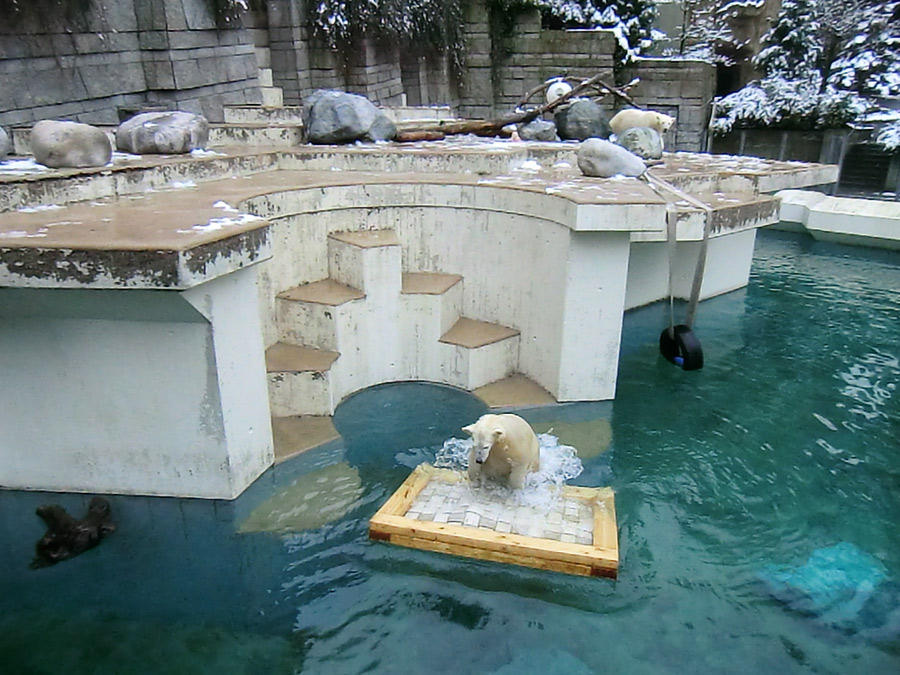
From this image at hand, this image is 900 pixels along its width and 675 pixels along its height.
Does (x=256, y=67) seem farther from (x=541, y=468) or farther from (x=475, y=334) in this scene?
(x=541, y=468)

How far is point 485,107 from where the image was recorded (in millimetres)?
15680

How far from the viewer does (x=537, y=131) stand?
31.0ft

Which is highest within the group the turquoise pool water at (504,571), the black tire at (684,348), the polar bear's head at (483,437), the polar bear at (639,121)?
the polar bear at (639,121)

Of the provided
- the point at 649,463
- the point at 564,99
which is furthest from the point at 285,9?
the point at 649,463

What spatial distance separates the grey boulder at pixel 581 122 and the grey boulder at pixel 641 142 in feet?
4.39

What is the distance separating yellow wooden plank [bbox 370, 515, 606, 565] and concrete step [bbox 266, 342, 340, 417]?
158 cm

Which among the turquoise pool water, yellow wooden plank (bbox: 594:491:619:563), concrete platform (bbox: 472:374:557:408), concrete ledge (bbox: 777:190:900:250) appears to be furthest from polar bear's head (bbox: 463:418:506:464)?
concrete ledge (bbox: 777:190:900:250)

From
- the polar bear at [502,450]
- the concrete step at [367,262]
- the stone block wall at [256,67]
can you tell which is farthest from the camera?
the stone block wall at [256,67]

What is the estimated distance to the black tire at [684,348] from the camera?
19.5ft

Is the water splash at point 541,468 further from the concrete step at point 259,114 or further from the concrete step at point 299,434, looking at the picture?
the concrete step at point 259,114

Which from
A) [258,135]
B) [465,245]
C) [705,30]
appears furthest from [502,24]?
[465,245]

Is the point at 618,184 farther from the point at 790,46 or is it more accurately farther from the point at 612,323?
the point at 790,46

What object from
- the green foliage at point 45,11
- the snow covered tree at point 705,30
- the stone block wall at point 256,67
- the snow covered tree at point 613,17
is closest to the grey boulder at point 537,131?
the stone block wall at point 256,67

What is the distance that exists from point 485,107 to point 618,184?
10.7 m
